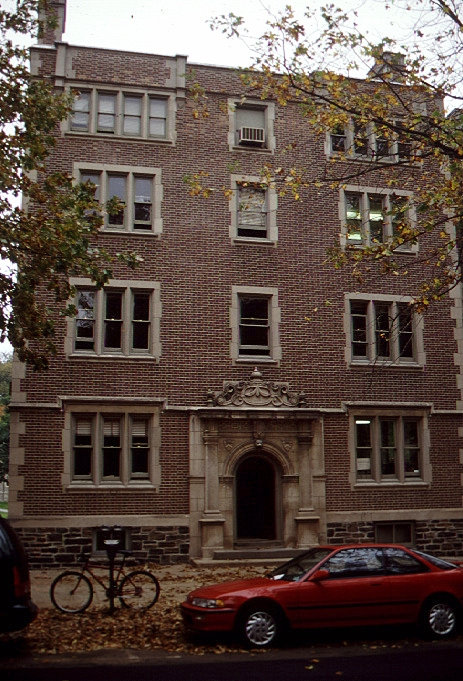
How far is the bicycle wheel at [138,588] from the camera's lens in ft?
38.7

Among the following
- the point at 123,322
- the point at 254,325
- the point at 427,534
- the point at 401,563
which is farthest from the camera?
the point at 254,325

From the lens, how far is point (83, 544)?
17797 mm

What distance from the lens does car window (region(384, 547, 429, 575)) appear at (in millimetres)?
10602

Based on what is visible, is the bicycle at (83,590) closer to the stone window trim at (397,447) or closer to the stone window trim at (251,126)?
the stone window trim at (397,447)

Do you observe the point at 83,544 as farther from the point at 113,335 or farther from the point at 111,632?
the point at 111,632

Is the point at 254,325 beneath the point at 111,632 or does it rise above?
above

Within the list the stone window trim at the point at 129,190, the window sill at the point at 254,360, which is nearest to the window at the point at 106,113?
the stone window trim at the point at 129,190

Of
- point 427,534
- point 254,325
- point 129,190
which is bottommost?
point 427,534

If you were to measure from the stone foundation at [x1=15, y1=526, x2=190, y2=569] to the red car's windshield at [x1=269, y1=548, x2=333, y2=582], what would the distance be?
284 inches

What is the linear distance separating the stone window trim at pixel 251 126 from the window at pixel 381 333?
17.5ft

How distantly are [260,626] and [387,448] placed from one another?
1137 cm

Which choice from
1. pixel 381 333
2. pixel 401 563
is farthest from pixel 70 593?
pixel 381 333

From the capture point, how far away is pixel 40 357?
47.0 ft

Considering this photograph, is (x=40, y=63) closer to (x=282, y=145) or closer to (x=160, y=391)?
(x=282, y=145)
